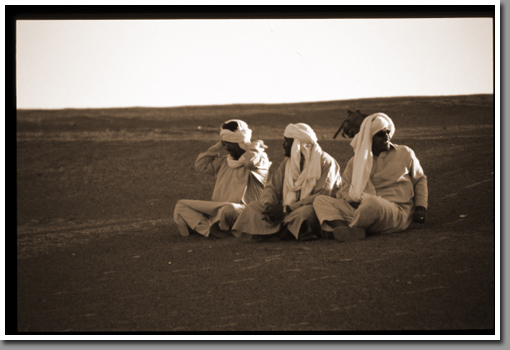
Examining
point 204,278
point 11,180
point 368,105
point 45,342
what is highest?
point 368,105

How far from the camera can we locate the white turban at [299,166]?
7.95m

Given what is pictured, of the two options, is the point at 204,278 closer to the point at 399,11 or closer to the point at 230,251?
the point at 230,251

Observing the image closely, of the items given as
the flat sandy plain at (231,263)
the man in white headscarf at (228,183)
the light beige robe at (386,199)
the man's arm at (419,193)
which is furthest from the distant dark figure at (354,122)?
the flat sandy plain at (231,263)

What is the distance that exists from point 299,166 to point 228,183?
1.08 meters

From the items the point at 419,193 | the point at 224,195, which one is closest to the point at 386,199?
the point at 419,193

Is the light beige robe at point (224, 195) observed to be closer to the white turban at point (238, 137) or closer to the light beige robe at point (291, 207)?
the white turban at point (238, 137)

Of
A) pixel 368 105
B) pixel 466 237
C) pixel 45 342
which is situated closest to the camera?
pixel 45 342

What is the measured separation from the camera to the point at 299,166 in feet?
26.2

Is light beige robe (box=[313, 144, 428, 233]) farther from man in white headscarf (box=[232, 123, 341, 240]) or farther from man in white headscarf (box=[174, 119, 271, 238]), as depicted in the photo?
man in white headscarf (box=[174, 119, 271, 238])

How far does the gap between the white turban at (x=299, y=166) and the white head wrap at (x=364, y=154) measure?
451 mm

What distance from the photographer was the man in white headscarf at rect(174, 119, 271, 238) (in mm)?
8273

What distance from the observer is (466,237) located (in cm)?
738

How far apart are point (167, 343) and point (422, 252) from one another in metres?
2.35

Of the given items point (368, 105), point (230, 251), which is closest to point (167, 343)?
point (230, 251)
